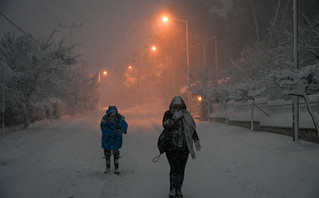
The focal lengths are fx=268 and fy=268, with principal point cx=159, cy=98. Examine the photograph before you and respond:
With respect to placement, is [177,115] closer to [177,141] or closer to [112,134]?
[177,141]

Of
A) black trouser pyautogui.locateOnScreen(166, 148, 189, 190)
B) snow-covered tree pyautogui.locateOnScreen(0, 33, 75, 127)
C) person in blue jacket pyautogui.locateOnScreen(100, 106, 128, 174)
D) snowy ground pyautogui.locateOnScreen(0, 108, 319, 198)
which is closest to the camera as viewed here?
black trouser pyautogui.locateOnScreen(166, 148, 189, 190)

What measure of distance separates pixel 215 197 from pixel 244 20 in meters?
30.8

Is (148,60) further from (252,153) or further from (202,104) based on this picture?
(252,153)

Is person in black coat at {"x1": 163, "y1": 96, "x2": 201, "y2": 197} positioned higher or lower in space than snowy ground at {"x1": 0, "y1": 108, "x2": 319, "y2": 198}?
higher

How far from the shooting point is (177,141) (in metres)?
4.71

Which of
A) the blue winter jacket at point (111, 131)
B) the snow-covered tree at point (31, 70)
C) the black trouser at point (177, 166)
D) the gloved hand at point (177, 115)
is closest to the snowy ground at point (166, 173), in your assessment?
the black trouser at point (177, 166)

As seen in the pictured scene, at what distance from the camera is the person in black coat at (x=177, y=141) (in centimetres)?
470

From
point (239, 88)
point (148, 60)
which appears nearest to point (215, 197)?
point (239, 88)

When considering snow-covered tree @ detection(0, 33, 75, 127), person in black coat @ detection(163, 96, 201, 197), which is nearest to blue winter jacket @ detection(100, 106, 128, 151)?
person in black coat @ detection(163, 96, 201, 197)

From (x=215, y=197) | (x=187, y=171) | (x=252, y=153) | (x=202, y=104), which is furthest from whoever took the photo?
(x=202, y=104)

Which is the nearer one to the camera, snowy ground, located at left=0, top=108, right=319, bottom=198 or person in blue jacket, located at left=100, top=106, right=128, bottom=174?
snowy ground, located at left=0, top=108, right=319, bottom=198

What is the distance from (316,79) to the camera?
23.4 ft

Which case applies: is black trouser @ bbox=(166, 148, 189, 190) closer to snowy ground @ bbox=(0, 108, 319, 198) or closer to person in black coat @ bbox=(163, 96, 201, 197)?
person in black coat @ bbox=(163, 96, 201, 197)

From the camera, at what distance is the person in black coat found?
4699 mm
